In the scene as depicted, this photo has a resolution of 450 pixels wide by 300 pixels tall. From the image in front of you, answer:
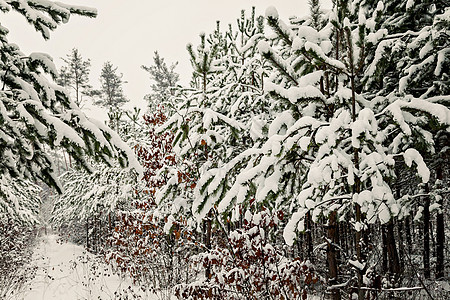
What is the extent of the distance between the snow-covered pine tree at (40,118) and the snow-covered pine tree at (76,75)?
2985cm

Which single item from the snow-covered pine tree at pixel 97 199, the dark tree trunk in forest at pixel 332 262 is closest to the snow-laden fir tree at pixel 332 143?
the dark tree trunk in forest at pixel 332 262

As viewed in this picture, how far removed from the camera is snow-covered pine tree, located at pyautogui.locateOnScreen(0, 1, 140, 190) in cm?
253

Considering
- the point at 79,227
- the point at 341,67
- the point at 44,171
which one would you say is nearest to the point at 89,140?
the point at 44,171

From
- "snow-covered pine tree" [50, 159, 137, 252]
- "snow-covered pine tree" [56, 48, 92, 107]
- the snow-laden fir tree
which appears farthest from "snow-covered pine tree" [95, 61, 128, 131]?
the snow-laden fir tree

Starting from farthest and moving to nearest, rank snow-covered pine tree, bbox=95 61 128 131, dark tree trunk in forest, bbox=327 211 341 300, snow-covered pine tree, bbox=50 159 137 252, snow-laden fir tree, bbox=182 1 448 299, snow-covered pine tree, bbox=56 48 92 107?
snow-covered pine tree, bbox=95 61 128 131, snow-covered pine tree, bbox=56 48 92 107, snow-covered pine tree, bbox=50 159 137 252, dark tree trunk in forest, bbox=327 211 341 300, snow-laden fir tree, bbox=182 1 448 299

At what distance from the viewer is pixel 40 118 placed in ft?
8.40

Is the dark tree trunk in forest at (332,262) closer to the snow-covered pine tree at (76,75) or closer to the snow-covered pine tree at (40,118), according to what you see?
the snow-covered pine tree at (40,118)

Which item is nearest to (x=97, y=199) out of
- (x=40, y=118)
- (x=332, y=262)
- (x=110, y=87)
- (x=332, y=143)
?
(x=40, y=118)

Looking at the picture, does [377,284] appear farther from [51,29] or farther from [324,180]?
[51,29]

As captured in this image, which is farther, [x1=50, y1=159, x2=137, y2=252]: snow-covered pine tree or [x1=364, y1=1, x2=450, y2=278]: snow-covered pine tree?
[x1=50, y1=159, x2=137, y2=252]: snow-covered pine tree

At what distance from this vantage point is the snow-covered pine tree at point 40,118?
8.29 ft

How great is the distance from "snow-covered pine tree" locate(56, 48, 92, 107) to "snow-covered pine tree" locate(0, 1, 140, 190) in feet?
97.9

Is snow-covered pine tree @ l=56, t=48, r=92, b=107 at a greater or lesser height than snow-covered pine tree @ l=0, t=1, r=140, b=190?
greater

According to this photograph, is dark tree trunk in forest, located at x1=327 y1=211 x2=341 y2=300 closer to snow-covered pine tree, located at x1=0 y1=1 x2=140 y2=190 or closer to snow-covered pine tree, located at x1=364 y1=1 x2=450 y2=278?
snow-covered pine tree, located at x1=364 y1=1 x2=450 y2=278
